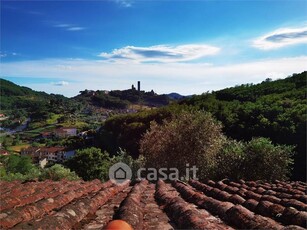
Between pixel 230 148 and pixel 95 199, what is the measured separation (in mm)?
15059

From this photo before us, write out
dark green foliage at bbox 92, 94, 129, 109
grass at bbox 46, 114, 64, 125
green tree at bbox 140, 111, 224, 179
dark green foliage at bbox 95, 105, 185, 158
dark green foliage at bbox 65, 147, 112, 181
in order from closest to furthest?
green tree at bbox 140, 111, 224, 179 < dark green foliage at bbox 65, 147, 112, 181 < dark green foliage at bbox 95, 105, 185, 158 < grass at bbox 46, 114, 64, 125 < dark green foliage at bbox 92, 94, 129, 109

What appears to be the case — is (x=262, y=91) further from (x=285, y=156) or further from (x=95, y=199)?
(x=95, y=199)

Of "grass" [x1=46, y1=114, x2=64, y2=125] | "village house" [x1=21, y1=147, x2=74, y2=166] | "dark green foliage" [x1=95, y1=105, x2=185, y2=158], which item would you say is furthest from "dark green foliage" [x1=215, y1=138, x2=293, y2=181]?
"grass" [x1=46, y1=114, x2=64, y2=125]

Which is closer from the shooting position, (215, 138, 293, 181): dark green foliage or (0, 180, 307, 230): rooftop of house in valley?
(0, 180, 307, 230): rooftop of house in valley

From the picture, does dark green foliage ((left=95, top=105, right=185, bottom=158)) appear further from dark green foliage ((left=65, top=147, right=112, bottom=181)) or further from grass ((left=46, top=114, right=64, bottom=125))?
grass ((left=46, top=114, right=64, bottom=125))

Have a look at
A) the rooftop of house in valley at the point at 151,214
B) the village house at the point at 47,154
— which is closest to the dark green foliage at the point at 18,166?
the village house at the point at 47,154

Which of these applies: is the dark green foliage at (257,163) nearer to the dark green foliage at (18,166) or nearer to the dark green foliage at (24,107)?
the dark green foliage at (18,166)

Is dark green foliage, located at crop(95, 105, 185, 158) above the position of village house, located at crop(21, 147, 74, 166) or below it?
above

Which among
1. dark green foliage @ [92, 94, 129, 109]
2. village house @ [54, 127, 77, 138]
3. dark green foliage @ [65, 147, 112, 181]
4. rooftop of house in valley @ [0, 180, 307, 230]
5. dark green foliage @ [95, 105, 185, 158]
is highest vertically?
dark green foliage @ [92, 94, 129, 109]

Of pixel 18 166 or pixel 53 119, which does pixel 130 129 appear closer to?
pixel 18 166

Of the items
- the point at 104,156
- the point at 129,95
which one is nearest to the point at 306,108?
the point at 104,156

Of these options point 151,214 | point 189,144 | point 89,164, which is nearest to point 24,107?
point 89,164

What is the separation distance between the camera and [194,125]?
2170 centimetres

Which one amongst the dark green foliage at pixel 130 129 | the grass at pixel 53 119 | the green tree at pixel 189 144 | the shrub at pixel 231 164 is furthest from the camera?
the grass at pixel 53 119
